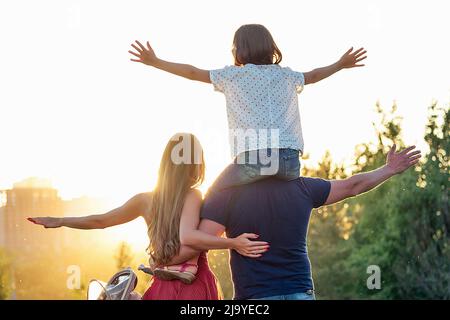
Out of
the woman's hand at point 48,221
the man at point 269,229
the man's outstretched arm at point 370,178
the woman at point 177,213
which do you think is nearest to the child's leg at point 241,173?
the man at point 269,229

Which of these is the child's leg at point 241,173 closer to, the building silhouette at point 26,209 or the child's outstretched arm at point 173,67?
the child's outstretched arm at point 173,67

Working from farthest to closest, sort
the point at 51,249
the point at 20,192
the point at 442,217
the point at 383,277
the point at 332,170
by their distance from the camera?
the point at 51,249, the point at 20,192, the point at 332,170, the point at 383,277, the point at 442,217

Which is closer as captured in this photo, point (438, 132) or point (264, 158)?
point (264, 158)

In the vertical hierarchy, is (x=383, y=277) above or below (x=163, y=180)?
below

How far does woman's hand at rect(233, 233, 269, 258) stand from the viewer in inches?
185

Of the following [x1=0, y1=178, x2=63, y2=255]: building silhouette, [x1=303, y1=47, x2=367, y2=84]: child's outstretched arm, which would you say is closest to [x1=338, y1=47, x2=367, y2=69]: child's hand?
[x1=303, y1=47, x2=367, y2=84]: child's outstretched arm

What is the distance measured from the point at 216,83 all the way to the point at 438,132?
1659 inches

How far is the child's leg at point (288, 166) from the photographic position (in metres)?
4.91

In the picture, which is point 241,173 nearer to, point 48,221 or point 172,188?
point 172,188

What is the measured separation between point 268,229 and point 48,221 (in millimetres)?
1324

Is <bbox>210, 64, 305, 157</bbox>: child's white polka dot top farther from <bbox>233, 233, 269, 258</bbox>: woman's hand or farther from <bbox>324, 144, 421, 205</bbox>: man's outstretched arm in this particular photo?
<bbox>233, 233, 269, 258</bbox>: woman's hand
